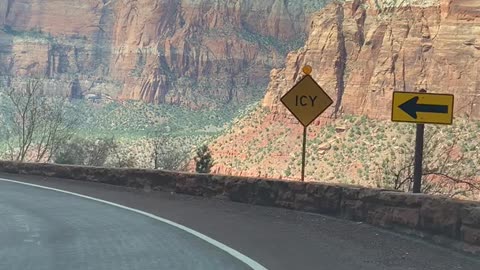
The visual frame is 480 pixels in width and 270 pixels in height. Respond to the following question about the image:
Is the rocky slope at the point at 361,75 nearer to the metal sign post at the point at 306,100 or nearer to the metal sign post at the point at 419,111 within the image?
the metal sign post at the point at 306,100

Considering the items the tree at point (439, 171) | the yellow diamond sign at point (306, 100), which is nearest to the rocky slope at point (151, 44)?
the tree at point (439, 171)

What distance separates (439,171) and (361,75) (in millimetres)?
43395

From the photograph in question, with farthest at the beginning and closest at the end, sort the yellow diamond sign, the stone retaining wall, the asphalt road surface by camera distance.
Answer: the yellow diamond sign
the stone retaining wall
the asphalt road surface

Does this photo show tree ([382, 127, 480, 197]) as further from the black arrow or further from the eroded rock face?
the eroded rock face

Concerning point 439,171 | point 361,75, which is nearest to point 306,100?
point 439,171

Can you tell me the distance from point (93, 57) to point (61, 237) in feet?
410

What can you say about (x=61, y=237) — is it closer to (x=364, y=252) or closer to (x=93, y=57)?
(x=364, y=252)

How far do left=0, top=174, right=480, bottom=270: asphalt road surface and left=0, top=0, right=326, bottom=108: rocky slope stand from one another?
3658 inches

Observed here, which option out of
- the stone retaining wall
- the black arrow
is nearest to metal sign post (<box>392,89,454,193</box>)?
the black arrow

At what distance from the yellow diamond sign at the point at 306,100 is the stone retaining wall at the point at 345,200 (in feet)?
5.20

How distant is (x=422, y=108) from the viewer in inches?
377

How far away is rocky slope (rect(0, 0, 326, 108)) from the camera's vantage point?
113 m

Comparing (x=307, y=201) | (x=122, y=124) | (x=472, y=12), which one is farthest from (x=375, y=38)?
(x=307, y=201)

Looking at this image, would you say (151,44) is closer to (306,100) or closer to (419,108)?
(306,100)
